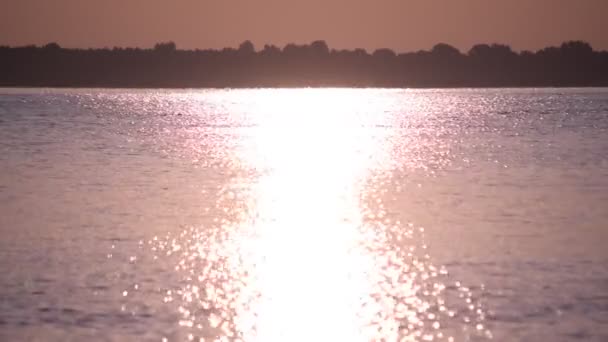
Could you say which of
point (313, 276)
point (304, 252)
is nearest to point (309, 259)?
point (304, 252)

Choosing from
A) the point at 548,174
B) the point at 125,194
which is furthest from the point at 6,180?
the point at 548,174

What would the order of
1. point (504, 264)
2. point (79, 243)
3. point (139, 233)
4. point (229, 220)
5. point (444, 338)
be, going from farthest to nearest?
1. point (229, 220)
2. point (139, 233)
3. point (79, 243)
4. point (504, 264)
5. point (444, 338)

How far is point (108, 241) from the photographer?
32.6 metres

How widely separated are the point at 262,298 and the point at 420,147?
64.0 metres

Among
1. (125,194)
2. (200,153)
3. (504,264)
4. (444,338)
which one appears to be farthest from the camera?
(200,153)

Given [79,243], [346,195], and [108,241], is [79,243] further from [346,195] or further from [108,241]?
[346,195]

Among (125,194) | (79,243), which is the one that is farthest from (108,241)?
(125,194)

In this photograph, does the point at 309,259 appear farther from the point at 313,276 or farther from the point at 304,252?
the point at 313,276

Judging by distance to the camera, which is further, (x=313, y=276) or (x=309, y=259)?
(x=309, y=259)

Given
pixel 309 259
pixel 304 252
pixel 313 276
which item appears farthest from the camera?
pixel 304 252

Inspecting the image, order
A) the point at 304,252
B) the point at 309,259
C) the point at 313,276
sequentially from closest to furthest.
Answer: the point at 313,276, the point at 309,259, the point at 304,252

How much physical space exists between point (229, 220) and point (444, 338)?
1774 centimetres

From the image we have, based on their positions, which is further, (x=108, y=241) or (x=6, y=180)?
(x=6, y=180)

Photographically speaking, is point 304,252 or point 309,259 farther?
point 304,252
